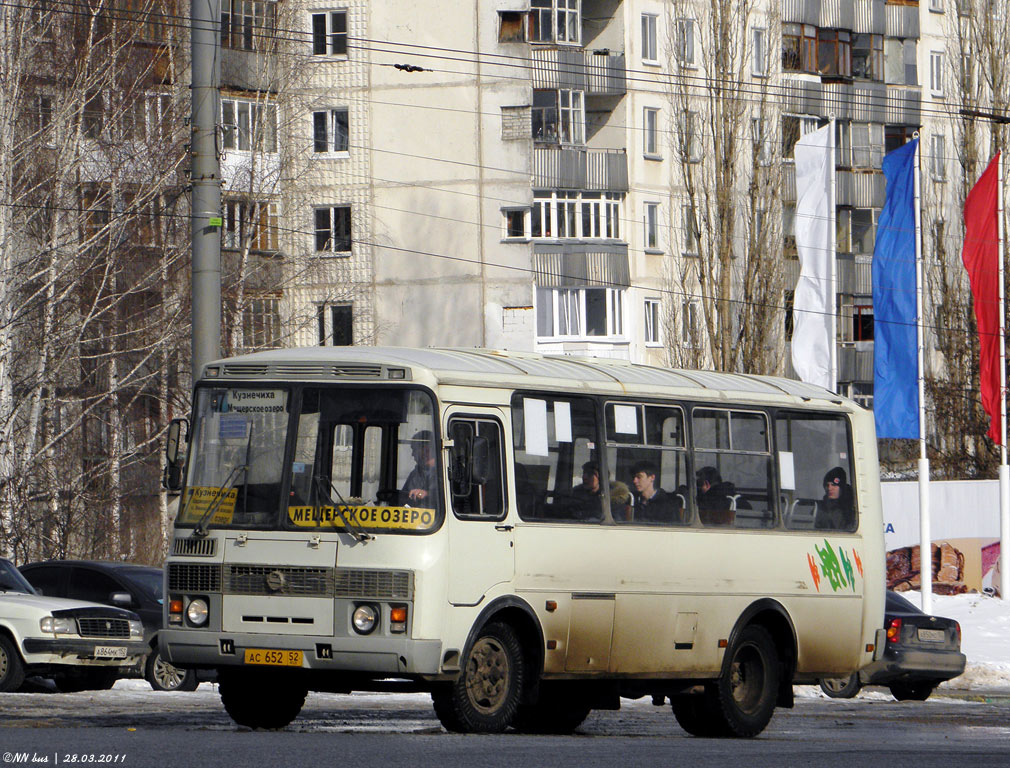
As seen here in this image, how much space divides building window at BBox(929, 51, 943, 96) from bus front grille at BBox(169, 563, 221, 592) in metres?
63.0

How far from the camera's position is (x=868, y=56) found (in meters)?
68.6

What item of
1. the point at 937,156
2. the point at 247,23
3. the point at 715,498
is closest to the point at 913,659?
the point at 715,498

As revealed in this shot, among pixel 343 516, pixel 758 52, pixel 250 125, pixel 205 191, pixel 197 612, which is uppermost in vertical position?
pixel 758 52

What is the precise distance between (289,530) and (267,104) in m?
34.0

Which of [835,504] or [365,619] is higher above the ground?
[835,504]

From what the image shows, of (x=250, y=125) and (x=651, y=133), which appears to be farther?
(x=651, y=133)

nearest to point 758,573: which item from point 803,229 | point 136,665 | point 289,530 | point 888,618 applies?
point 289,530

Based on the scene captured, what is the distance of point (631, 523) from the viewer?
581 inches

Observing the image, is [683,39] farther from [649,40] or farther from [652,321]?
[652,321]

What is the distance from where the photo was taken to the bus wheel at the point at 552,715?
1538 centimetres

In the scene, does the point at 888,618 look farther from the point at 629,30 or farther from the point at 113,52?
the point at 629,30

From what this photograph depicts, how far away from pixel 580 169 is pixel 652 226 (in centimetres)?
431

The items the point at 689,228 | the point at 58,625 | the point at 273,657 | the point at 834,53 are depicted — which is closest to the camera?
the point at 273,657

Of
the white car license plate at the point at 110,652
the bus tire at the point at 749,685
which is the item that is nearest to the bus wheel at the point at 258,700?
the bus tire at the point at 749,685
